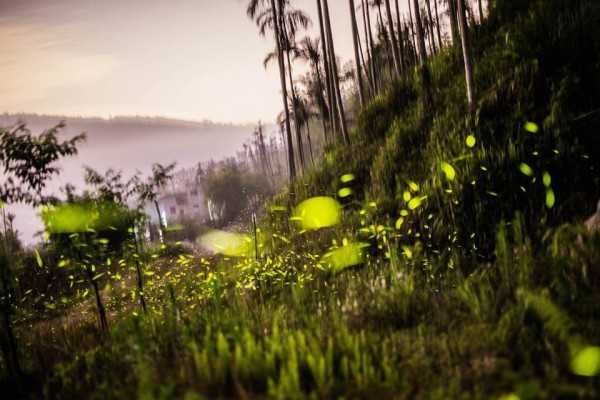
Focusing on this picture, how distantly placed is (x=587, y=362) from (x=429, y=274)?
2.71m

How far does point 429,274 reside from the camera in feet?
14.7

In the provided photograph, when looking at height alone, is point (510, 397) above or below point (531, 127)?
below

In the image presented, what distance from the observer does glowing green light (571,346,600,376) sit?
175 centimetres

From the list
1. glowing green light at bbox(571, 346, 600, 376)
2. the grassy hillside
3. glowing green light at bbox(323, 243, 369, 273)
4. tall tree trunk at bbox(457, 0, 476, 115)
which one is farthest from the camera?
→ tall tree trunk at bbox(457, 0, 476, 115)

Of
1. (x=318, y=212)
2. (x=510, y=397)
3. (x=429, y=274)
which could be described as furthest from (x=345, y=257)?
(x=510, y=397)

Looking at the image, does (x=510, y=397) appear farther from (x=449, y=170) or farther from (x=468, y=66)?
(x=468, y=66)

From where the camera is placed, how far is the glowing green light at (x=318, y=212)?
8377 millimetres

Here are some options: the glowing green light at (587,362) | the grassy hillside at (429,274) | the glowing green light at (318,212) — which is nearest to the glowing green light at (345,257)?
the grassy hillside at (429,274)

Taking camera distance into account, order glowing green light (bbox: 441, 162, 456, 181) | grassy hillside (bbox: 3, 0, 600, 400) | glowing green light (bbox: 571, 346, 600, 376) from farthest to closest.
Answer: glowing green light (bbox: 441, 162, 456, 181), grassy hillside (bbox: 3, 0, 600, 400), glowing green light (bbox: 571, 346, 600, 376)

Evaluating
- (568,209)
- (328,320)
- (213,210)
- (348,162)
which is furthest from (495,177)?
(213,210)

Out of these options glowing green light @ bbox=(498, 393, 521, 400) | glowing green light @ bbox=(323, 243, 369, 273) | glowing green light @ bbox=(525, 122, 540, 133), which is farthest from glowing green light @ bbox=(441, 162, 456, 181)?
glowing green light @ bbox=(498, 393, 521, 400)

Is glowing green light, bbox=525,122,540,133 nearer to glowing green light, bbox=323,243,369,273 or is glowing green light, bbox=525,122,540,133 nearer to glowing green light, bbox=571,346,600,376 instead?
glowing green light, bbox=571,346,600,376

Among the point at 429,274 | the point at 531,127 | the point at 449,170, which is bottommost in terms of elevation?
the point at 429,274

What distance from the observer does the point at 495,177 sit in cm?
527
